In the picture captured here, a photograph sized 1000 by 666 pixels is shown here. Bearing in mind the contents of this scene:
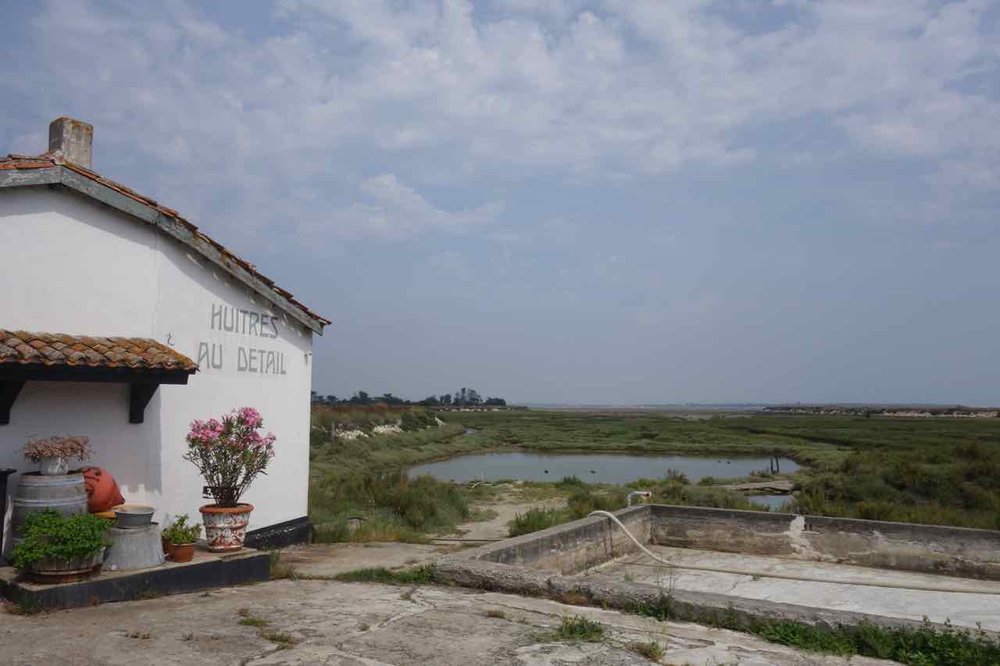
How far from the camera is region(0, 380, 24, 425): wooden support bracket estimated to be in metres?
6.77

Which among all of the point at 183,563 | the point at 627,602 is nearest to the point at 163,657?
the point at 183,563

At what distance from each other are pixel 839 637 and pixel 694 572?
15.1 feet

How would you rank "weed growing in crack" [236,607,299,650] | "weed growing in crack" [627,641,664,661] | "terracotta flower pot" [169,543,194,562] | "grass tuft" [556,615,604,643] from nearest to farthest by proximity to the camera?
"weed growing in crack" [627,641,664,661], "weed growing in crack" [236,607,299,650], "grass tuft" [556,615,604,643], "terracotta flower pot" [169,543,194,562]

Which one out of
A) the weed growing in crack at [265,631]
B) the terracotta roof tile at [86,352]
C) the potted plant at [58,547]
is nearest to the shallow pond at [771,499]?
the terracotta roof tile at [86,352]

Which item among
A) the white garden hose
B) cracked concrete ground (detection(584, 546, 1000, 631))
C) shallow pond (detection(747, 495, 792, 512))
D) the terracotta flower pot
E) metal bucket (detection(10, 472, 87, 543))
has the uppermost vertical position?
metal bucket (detection(10, 472, 87, 543))

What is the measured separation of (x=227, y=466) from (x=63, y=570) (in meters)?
1.93

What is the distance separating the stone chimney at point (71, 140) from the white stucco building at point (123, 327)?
0.6 inches

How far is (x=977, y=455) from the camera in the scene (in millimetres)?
26062

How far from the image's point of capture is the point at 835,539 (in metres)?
10.8

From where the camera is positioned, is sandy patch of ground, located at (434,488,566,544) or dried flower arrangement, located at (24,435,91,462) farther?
sandy patch of ground, located at (434,488,566,544)

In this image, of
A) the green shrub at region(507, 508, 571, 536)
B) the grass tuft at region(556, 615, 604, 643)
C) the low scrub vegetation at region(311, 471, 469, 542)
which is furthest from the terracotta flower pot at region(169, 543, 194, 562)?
the green shrub at region(507, 508, 571, 536)

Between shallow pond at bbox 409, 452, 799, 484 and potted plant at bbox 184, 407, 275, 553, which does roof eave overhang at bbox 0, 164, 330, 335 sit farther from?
shallow pond at bbox 409, 452, 799, 484

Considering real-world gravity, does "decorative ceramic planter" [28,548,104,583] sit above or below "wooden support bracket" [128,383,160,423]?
below

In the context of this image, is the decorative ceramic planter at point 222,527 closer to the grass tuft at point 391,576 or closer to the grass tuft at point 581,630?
the grass tuft at point 391,576
